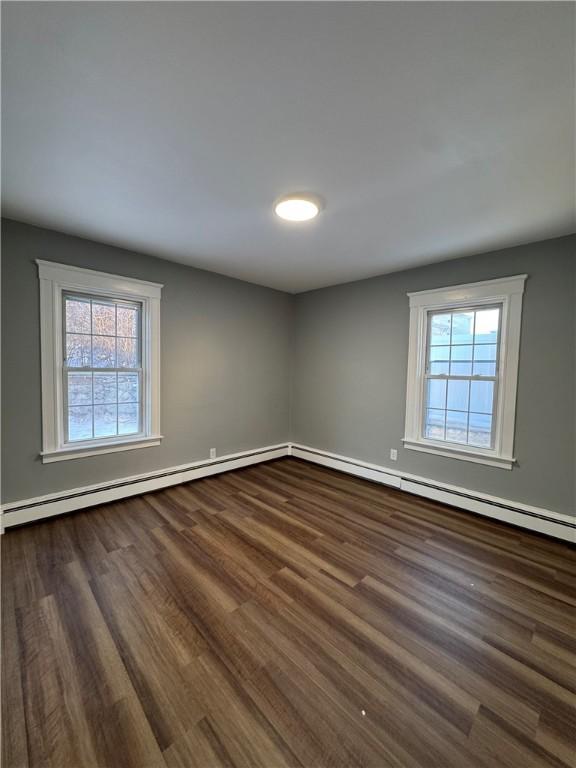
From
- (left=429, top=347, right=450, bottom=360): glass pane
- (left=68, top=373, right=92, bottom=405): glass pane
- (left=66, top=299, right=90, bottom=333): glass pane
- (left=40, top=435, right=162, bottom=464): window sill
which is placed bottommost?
(left=40, top=435, right=162, bottom=464): window sill

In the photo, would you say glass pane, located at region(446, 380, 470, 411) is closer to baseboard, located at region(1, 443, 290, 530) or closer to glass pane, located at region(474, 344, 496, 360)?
glass pane, located at region(474, 344, 496, 360)

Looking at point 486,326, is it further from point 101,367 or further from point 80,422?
point 80,422

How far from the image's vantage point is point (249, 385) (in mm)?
4289

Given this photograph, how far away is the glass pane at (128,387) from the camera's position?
3.20 metres

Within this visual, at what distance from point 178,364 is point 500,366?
3.40 metres

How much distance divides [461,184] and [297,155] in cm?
108

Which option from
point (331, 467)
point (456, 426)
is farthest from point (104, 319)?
point (456, 426)

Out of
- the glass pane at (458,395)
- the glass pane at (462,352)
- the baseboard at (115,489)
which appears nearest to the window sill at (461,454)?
the glass pane at (458,395)

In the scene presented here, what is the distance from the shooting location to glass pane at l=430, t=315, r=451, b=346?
10.9 feet

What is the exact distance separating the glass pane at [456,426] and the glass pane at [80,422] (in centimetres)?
375

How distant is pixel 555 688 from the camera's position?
1370 mm

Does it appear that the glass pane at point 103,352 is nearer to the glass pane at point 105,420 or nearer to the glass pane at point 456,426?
the glass pane at point 105,420

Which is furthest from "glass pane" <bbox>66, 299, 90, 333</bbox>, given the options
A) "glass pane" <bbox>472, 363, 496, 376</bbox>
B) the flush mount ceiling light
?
"glass pane" <bbox>472, 363, 496, 376</bbox>

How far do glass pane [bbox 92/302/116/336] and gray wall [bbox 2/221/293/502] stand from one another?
0.38 m
